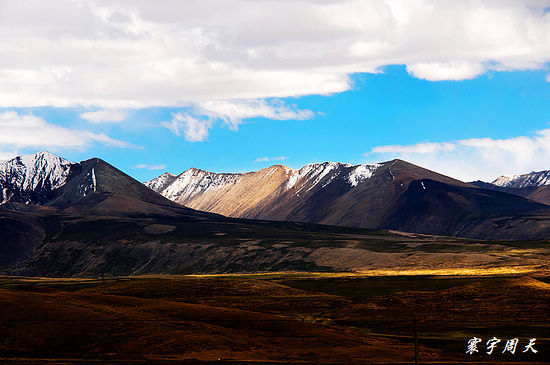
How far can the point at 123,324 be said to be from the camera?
282 feet

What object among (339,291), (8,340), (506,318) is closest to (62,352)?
(8,340)

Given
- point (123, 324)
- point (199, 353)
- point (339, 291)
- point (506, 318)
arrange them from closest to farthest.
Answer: point (199, 353) < point (123, 324) < point (506, 318) < point (339, 291)

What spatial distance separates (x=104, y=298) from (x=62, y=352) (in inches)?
1113

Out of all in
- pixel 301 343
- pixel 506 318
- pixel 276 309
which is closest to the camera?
pixel 301 343

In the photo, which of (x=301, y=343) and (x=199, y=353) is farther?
(x=301, y=343)

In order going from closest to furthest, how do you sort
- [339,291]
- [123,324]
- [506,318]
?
1. [123,324]
2. [506,318]
3. [339,291]

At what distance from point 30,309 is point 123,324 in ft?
48.8

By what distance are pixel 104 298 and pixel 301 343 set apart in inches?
1584

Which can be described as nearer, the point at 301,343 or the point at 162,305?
the point at 301,343

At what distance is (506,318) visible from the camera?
98875 millimetres

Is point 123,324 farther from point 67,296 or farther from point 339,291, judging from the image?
point 339,291

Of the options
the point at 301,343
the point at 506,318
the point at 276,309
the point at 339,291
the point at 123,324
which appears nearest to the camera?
the point at 301,343

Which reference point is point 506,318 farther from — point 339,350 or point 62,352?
point 62,352

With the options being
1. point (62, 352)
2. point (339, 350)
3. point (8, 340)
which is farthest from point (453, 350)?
point (8, 340)
